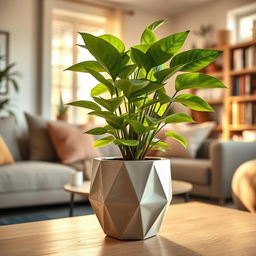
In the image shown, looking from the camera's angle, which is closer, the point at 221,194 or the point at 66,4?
the point at 221,194

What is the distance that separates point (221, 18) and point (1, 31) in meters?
3.08

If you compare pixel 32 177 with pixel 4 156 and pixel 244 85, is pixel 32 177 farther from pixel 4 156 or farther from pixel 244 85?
pixel 244 85

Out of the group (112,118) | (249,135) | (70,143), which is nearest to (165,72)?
(112,118)

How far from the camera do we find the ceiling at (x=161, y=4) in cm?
614

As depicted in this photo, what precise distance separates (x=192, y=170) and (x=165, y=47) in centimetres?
325

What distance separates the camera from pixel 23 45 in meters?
5.52

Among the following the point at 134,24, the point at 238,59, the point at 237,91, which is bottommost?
the point at 237,91

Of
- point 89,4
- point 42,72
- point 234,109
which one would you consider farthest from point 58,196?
point 89,4

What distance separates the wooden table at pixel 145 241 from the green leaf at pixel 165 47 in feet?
1.49

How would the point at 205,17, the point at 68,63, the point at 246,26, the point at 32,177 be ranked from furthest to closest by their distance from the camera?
the point at 205,17
the point at 68,63
the point at 246,26
the point at 32,177

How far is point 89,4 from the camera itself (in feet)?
19.6

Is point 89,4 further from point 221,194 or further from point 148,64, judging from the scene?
point 148,64

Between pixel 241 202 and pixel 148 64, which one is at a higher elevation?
pixel 148 64

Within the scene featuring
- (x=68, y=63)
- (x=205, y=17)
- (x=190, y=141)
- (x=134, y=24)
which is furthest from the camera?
(x=134, y=24)
